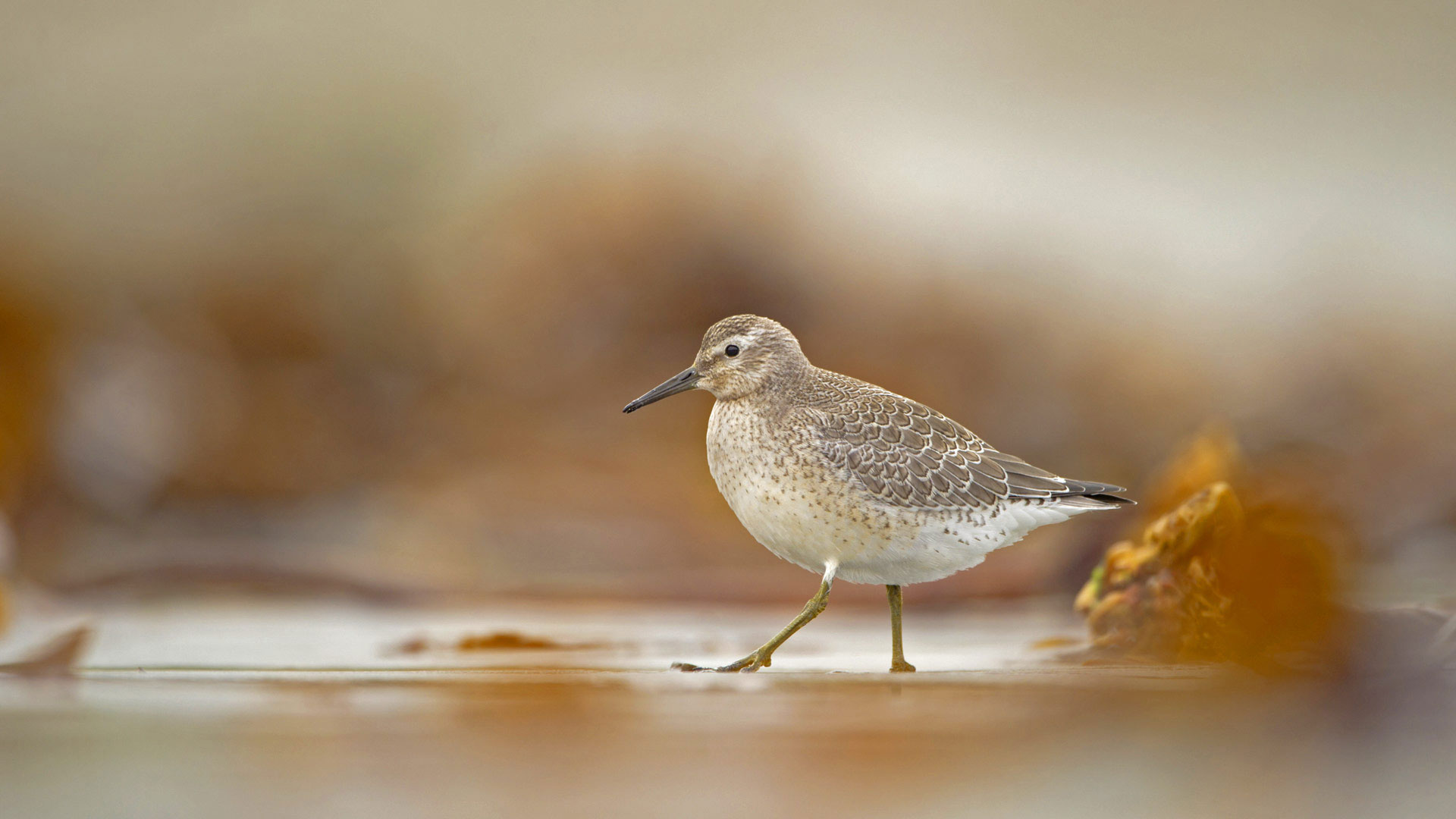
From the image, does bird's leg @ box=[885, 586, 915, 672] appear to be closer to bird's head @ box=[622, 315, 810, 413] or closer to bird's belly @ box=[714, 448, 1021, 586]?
bird's belly @ box=[714, 448, 1021, 586]

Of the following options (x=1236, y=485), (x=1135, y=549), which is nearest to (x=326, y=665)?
(x=1135, y=549)

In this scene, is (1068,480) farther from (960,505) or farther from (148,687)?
(148,687)

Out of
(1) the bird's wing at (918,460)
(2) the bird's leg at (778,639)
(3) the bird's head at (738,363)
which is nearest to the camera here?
(2) the bird's leg at (778,639)

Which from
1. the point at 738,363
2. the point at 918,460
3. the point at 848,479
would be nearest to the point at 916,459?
the point at 918,460

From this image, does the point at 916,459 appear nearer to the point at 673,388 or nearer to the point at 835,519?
the point at 835,519

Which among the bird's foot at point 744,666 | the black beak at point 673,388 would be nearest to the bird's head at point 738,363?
the black beak at point 673,388

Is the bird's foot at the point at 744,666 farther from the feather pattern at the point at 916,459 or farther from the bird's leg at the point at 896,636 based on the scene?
the feather pattern at the point at 916,459

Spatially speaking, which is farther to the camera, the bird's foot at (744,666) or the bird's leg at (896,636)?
the bird's leg at (896,636)
